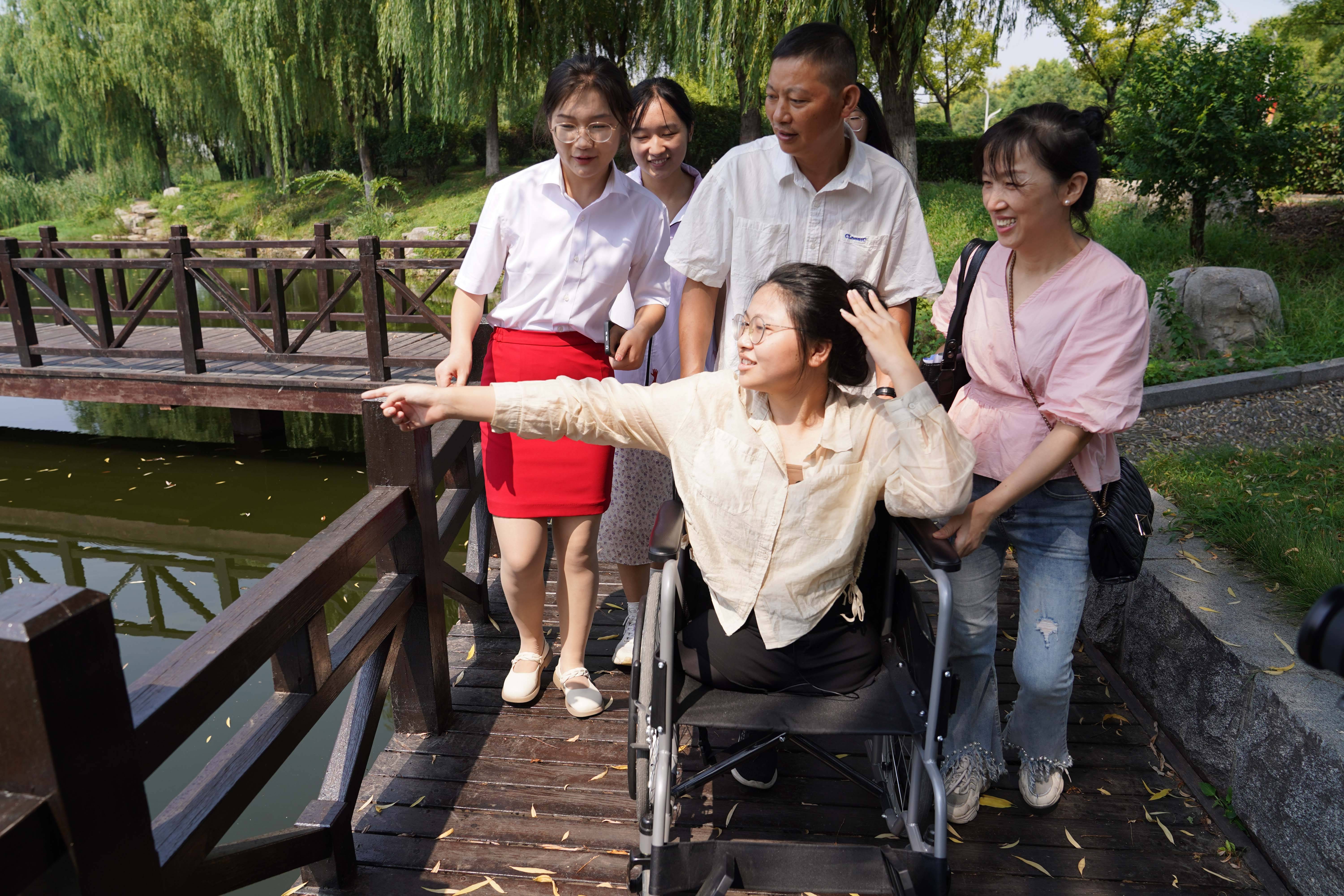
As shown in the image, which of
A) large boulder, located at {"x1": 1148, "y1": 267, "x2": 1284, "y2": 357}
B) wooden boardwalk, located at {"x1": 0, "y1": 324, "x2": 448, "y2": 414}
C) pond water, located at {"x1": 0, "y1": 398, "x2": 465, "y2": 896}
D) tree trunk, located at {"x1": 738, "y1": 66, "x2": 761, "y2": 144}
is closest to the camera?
pond water, located at {"x1": 0, "y1": 398, "x2": 465, "y2": 896}

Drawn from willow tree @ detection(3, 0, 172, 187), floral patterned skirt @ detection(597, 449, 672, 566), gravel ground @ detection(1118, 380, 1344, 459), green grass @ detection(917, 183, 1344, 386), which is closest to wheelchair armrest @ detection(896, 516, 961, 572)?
floral patterned skirt @ detection(597, 449, 672, 566)

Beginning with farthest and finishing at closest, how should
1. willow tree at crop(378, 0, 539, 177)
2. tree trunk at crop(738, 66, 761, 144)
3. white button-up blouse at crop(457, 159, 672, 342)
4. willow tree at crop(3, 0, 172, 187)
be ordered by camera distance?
1. willow tree at crop(3, 0, 172, 187)
2. willow tree at crop(378, 0, 539, 177)
3. tree trunk at crop(738, 66, 761, 144)
4. white button-up blouse at crop(457, 159, 672, 342)

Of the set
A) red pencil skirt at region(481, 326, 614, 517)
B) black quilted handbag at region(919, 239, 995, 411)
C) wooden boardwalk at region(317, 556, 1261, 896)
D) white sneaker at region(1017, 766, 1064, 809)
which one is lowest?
wooden boardwalk at region(317, 556, 1261, 896)

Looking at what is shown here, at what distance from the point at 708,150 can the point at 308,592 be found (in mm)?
20214

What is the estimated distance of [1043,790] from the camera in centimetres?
225

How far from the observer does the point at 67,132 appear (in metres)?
19.2

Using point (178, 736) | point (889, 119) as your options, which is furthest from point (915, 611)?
point (889, 119)

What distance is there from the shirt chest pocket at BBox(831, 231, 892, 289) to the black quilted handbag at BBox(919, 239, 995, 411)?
8.2 inches

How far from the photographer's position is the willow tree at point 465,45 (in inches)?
475

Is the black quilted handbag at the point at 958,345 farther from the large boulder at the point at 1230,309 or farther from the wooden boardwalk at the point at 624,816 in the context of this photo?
the large boulder at the point at 1230,309

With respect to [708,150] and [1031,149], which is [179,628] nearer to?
[1031,149]

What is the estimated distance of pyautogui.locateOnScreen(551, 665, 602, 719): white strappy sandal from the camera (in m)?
2.65

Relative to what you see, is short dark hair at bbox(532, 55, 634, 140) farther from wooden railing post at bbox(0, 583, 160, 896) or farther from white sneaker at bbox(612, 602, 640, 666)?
wooden railing post at bbox(0, 583, 160, 896)

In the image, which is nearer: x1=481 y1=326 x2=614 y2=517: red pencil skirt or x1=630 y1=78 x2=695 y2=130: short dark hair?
x1=481 y1=326 x2=614 y2=517: red pencil skirt
